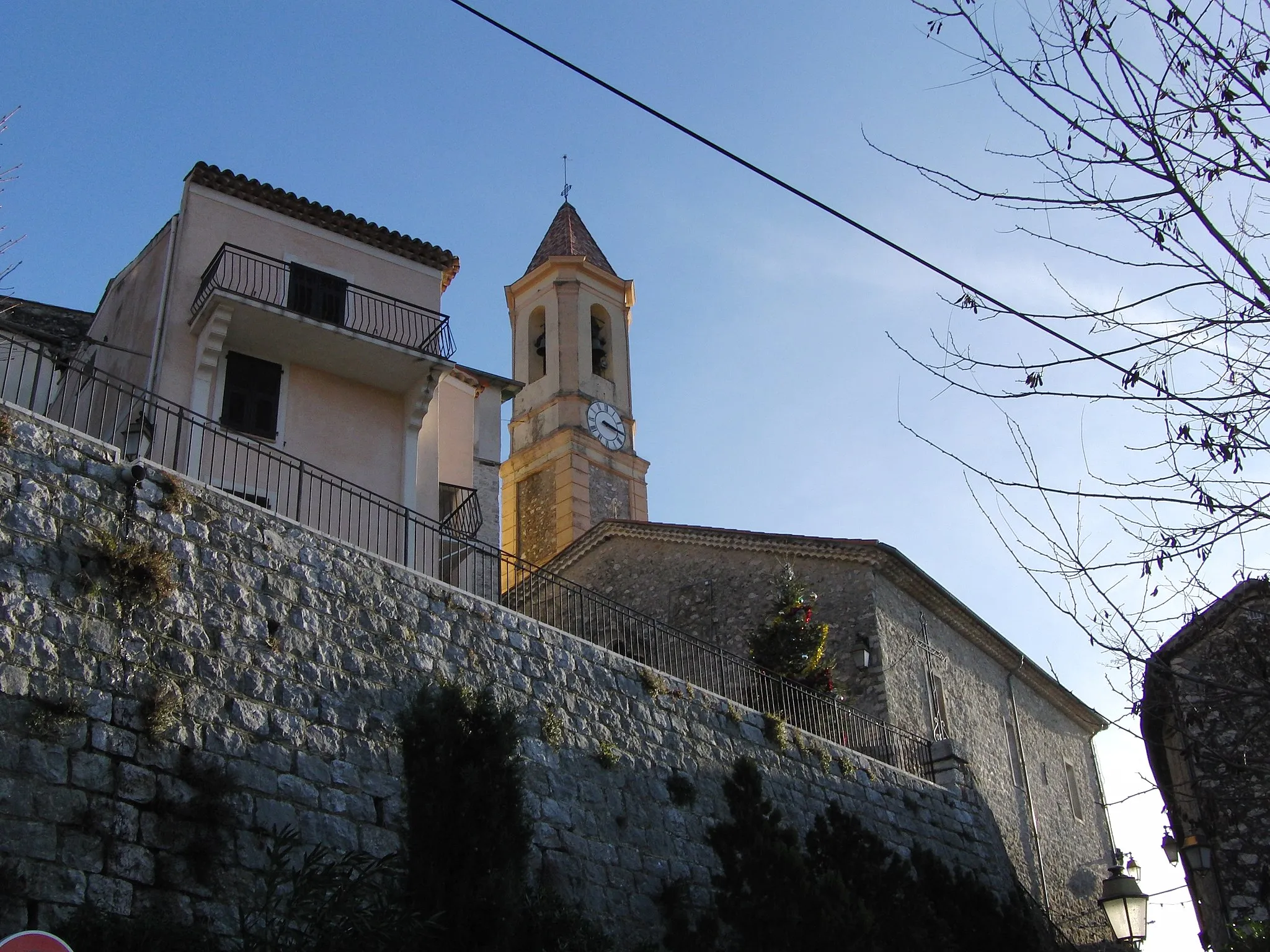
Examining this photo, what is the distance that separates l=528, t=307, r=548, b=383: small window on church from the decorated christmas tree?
17.6 meters

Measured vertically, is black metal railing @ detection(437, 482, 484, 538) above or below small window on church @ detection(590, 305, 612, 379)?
below

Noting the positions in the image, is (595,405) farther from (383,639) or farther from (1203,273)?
(1203,273)

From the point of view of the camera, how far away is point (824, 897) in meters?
12.9

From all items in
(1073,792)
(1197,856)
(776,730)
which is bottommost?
(1197,856)

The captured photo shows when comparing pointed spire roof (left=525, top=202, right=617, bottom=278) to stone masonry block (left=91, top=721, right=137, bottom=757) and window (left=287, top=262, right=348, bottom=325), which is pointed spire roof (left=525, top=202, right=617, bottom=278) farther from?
stone masonry block (left=91, top=721, right=137, bottom=757)

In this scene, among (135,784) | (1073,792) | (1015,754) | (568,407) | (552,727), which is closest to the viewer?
(135,784)

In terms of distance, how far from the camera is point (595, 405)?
1412 inches

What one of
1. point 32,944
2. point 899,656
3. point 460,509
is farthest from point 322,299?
point 32,944

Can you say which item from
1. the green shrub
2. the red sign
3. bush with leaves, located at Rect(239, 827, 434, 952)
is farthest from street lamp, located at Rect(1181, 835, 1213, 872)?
the red sign

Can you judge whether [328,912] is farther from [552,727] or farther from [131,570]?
[552,727]

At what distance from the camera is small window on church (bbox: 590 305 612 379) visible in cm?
3719

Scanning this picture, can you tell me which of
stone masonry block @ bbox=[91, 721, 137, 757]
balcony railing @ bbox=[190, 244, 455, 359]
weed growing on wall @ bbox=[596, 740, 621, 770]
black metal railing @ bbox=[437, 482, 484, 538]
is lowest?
stone masonry block @ bbox=[91, 721, 137, 757]

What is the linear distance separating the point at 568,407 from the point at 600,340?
3.15m

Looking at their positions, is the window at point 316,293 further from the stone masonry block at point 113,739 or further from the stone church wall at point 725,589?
the stone church wall at point 725,589
